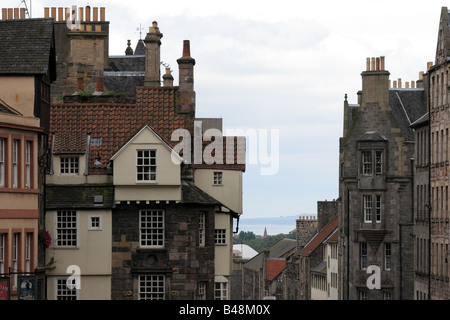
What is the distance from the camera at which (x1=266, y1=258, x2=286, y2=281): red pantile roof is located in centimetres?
14399

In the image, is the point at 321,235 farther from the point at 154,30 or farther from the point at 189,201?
the point at 189,201

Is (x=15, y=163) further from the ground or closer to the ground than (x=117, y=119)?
closer to the ground

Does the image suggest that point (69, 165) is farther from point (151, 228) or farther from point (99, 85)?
point (99, 85)

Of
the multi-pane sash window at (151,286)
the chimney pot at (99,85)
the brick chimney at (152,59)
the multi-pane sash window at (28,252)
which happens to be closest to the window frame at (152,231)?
the multi-pane sash window at (151,286)

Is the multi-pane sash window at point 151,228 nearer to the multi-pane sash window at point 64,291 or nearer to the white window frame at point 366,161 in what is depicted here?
the multi-pane sash window at point 64,291

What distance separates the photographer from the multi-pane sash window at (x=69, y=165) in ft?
176

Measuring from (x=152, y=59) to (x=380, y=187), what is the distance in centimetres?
2065

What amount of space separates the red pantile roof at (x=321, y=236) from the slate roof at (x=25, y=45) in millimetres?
67572

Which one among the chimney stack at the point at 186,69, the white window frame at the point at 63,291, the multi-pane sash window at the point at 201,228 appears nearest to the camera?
the white window frame at the point at 63,291

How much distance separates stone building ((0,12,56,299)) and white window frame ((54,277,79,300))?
154 centimetres

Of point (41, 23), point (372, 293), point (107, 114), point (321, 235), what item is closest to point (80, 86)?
point (107, 114)

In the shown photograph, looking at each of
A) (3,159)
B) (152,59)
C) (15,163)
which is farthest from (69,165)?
(152,59)

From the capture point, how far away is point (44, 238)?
49.2m

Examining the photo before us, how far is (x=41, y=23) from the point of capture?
49.8 metres
